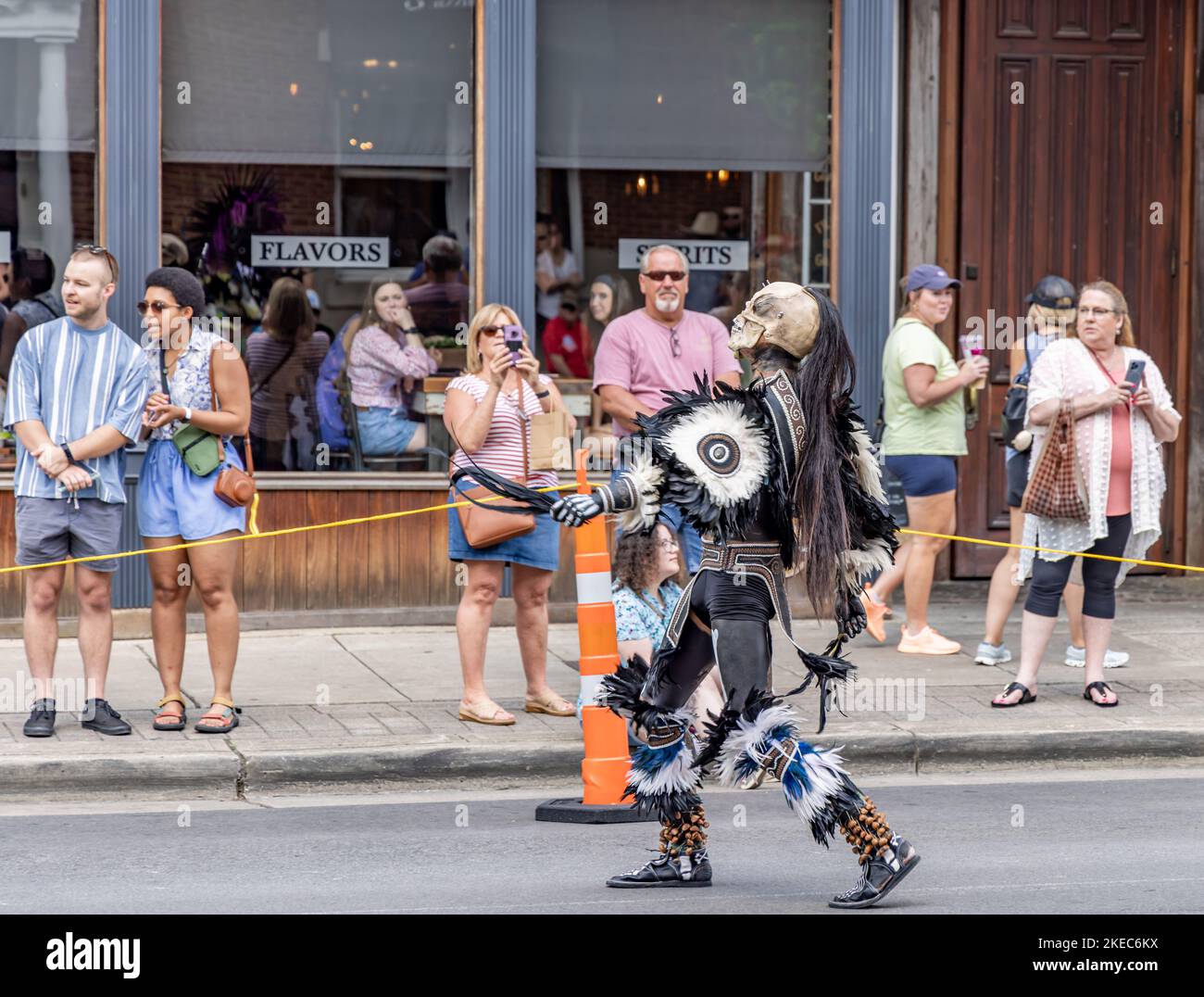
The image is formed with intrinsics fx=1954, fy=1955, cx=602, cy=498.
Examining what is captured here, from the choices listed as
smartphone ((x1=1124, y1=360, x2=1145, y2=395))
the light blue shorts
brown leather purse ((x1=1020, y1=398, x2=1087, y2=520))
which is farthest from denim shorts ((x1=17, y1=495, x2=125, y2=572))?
smartphone ((x1=1124, y1=360, x2=1145, y2=395))

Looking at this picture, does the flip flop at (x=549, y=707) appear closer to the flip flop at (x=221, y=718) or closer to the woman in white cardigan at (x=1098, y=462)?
the flip flop at (x=221, y=718)

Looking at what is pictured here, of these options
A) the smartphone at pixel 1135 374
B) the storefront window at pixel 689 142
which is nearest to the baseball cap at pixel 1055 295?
the smartphone at pixel 1135 374

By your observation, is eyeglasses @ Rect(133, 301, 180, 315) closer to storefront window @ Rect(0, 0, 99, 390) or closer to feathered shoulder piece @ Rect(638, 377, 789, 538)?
storefront window @ Rect(0, 0, 99, 390)

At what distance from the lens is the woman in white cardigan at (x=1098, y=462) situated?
902 centimetres

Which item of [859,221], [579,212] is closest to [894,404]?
[859,221]

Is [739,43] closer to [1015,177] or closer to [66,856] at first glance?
[1015,177]

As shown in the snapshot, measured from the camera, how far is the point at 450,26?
37.1 ft

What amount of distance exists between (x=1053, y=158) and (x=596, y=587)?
20.5 feet

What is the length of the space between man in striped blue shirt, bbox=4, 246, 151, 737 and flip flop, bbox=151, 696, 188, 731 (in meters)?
0.15

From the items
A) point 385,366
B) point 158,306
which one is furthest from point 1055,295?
point 158,306

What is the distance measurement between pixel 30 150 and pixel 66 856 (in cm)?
530

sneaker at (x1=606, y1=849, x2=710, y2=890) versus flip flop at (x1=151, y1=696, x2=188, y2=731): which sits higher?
flip flop at (x1=151, y1=696, x2=188, y2=731)

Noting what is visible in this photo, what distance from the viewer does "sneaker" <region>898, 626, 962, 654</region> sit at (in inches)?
414

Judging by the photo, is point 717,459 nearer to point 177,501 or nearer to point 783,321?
point 783,321
